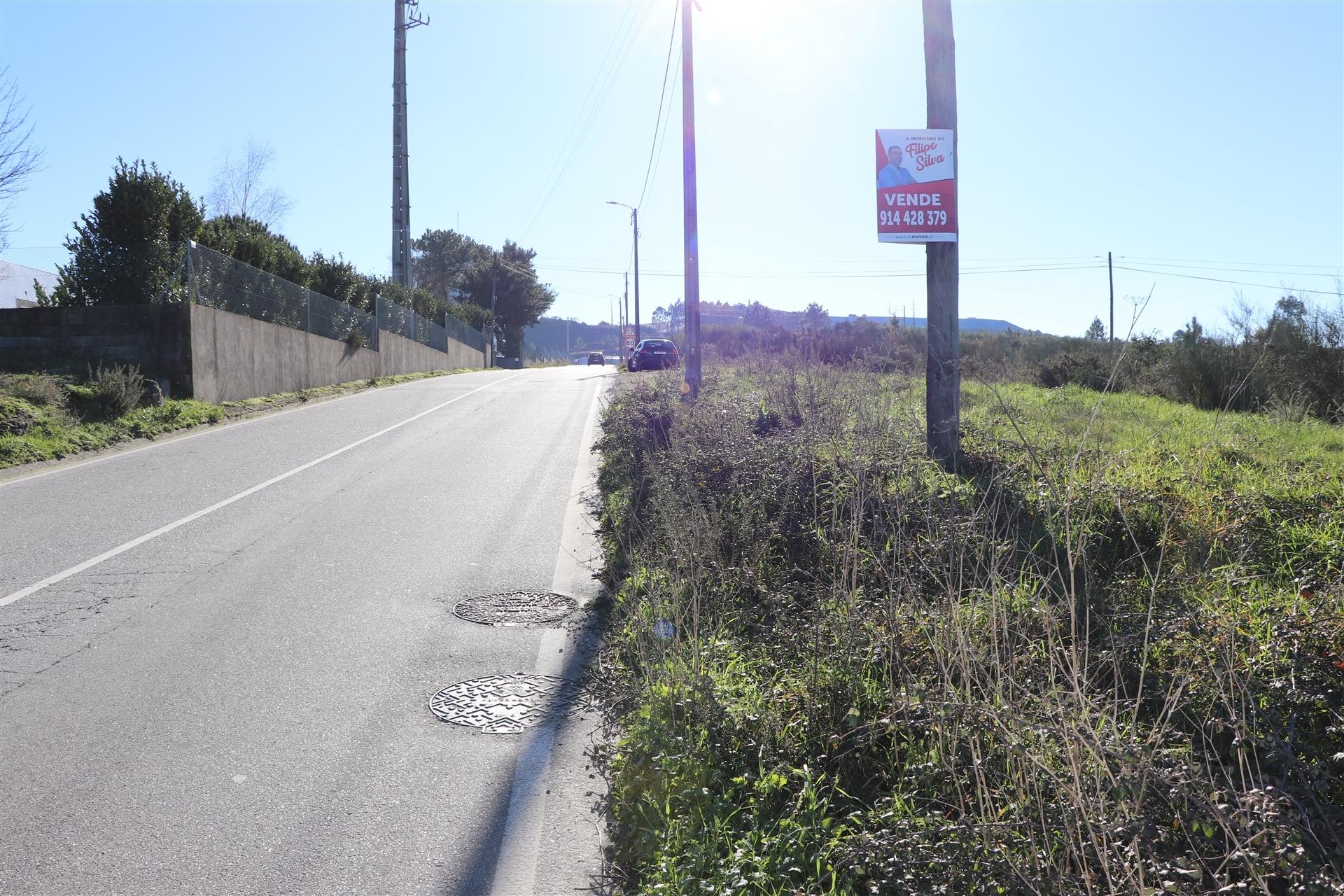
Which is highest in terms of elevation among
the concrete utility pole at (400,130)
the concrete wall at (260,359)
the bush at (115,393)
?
the concrete utility pole at (400,130)

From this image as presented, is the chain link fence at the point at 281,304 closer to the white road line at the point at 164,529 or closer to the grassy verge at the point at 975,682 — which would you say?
the white road line at the point at 164,529

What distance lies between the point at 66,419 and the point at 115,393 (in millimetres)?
1232

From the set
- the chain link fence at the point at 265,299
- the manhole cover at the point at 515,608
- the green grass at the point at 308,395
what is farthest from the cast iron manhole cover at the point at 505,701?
the chain link fence at the point at 265,299

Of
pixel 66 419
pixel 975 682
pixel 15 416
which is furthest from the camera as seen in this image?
pixel 66 419

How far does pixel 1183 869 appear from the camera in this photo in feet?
8.30

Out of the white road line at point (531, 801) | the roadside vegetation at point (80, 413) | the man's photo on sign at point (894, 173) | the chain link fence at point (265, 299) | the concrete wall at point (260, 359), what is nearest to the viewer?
the white road line at point (531, 801)

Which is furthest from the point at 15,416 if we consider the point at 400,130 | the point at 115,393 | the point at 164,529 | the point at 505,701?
the point at 400,130

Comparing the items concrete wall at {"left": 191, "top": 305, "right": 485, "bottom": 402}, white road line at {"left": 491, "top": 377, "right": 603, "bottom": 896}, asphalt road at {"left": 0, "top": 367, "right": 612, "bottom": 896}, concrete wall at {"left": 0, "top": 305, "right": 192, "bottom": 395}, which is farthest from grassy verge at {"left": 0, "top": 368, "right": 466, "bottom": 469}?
white road line at {"left": 491, "top": 377, "right": 603, "bottom": 896}

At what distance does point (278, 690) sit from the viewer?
16.7ft

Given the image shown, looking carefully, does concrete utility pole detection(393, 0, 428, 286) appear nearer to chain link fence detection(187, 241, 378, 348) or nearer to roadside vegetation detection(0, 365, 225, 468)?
chain link fence detection(187, 241, 378, 348)

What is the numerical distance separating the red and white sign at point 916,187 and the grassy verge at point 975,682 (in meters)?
2.15

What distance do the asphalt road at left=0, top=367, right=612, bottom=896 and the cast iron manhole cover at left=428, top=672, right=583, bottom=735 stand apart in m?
0.09

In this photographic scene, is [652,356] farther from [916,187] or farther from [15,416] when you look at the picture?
[916,187]

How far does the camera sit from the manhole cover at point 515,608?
21.1 feet
